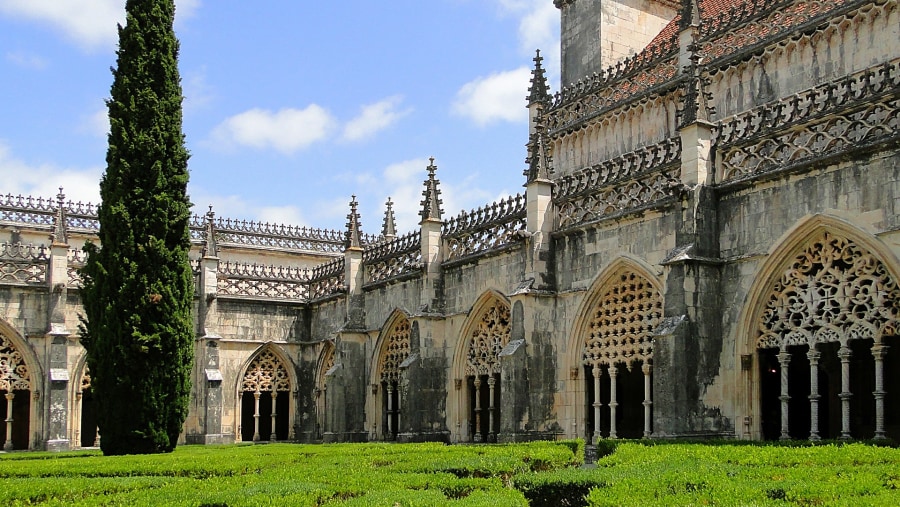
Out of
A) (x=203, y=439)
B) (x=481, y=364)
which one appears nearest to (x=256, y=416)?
(x=203, y=439)

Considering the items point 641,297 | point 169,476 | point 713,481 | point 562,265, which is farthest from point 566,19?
point 713,481

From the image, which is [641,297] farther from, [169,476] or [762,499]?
[762,499]

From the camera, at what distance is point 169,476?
13.0 metres

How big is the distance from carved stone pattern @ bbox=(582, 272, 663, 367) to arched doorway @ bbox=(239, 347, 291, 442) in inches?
533

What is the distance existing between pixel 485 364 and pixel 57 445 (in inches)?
464

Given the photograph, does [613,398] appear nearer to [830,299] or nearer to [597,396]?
[597,396]

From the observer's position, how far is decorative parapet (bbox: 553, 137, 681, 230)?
17.8 meters

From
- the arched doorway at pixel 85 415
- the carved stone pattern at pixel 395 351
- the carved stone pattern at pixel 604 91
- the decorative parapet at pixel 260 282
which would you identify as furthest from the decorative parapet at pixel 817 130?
the decorative parapet at pixel 260 282

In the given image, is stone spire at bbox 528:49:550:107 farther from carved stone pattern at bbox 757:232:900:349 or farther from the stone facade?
carved stone pattern at bbox 757:232:900:349

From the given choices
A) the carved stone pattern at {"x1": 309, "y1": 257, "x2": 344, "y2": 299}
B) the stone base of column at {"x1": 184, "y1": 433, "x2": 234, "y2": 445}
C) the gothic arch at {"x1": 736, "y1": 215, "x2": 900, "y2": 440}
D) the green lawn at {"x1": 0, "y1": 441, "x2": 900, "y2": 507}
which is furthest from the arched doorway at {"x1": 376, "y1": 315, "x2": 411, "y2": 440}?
the green lawn at {"x1": 0, "y1": 441, "x2": 900, "y2": 507}

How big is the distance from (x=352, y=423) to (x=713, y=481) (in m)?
19.2

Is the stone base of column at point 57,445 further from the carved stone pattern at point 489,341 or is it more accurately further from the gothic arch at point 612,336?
the gothic arch at point 612,336

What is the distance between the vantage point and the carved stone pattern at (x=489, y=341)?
22.4m

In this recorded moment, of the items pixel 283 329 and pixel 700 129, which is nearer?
pixel 700 129
